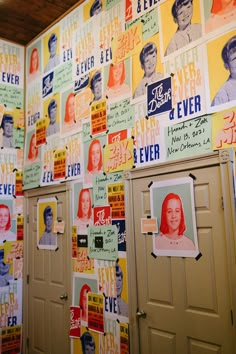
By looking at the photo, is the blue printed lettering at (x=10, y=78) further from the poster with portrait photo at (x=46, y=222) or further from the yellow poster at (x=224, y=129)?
the yellow poster at (x=224, y=129)

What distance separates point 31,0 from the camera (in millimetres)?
3281

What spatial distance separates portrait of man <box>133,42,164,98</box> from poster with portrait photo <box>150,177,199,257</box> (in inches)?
29.8

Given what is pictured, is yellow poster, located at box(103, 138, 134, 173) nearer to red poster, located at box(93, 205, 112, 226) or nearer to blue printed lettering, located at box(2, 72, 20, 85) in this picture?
red poster, located at box(93, 205, 112, 226)

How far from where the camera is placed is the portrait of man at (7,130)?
3.81 meters

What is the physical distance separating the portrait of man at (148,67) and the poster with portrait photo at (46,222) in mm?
1448

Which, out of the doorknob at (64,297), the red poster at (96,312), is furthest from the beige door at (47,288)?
the red poster at (96,312)

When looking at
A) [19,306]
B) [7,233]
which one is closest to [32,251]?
[7,233]

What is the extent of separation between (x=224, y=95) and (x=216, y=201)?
0.65 m

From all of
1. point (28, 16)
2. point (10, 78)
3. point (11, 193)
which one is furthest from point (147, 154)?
point (10, 78)

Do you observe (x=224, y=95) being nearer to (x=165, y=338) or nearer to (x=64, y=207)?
(x=165, y=338)

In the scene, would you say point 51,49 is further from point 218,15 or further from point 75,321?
point 75,321

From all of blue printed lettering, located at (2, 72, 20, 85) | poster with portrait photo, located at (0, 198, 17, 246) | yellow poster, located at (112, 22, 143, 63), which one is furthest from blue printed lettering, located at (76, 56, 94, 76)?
poster with portrait photo, located at (0, 198, 17, 246)

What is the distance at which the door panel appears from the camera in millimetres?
2006

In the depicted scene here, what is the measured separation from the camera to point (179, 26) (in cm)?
238
